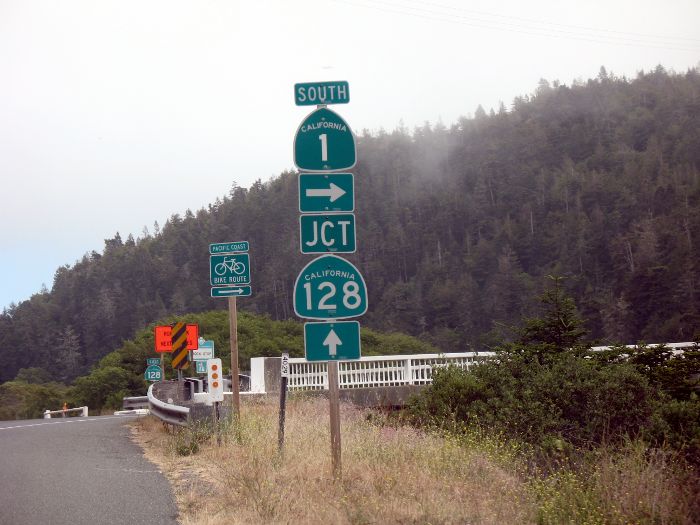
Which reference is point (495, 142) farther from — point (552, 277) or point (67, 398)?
point (552, 277)

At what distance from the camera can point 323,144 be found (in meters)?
8.51

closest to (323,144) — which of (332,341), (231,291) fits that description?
(332,341)

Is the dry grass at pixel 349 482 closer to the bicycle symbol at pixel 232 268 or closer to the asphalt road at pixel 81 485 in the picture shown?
the asphalt road at pixel 81 485

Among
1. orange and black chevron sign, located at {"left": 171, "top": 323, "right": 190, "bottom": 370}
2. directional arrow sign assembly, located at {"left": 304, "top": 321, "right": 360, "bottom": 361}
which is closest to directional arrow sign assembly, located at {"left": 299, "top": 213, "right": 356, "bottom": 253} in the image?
directional arrow sign assembly, located at {"left": 304, "top": 321, "right": 360, "bottom": 361}

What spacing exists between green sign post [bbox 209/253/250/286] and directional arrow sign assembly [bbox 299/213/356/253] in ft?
18.8

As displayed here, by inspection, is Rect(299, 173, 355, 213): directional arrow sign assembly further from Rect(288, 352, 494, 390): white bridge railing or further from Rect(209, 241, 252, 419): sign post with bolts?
Rect(288, 352, 494, 390): white bridge railing

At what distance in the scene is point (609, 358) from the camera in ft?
64.3

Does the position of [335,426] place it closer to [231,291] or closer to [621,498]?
[621,498]

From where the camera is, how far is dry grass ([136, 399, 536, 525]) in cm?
747

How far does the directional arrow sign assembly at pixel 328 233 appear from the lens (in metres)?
8.34

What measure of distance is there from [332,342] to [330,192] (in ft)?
4.80

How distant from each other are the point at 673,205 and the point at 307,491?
112m

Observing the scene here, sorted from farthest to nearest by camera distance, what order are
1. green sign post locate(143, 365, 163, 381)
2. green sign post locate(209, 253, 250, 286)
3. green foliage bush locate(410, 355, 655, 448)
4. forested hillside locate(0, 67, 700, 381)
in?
1. forested hillside locate(0, 67, 700, 381)
2. green sign post locate(143, 365, 163, 381)
3. green foliage bush locate(410, 355, 655, 448)
4. green sign post locate(209, 253, 250, 286)

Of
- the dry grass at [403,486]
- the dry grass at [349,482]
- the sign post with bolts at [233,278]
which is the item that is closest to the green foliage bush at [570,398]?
the dry grass at [403,486]
